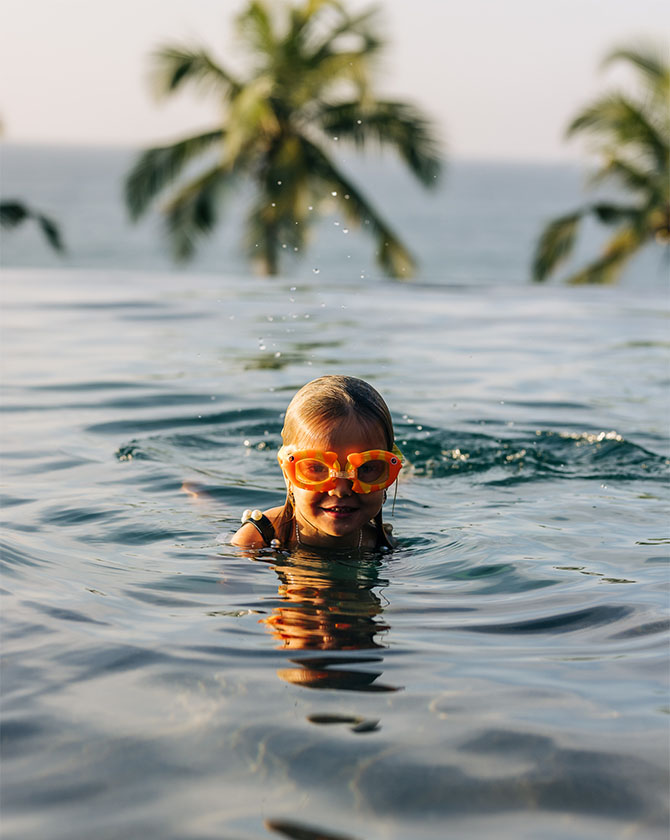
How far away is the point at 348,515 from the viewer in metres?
4.56

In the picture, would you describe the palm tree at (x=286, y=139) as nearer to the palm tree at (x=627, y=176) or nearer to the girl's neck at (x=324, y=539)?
the palm tree at (x=627, y=176)

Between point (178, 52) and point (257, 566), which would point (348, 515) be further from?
point (178, 52)

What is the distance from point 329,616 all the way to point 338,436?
89 cm

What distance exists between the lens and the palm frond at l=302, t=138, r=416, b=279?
77.7ft

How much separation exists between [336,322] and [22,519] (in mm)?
7358

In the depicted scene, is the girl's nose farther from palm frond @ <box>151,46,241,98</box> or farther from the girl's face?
palm frond @ <box>151,46,241,98</box>

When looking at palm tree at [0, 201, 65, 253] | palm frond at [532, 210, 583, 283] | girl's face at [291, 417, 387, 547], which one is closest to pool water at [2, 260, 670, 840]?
girl's face at [291, 417, 387, 547]

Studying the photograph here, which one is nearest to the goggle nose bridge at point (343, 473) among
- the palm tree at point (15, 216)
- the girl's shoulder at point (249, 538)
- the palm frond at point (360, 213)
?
the girl's shoulder at point (249, 538)

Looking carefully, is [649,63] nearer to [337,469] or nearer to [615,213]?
[615,213]

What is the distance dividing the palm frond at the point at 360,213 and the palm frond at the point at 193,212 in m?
2.01

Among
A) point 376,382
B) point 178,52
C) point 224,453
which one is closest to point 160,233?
point 178,52

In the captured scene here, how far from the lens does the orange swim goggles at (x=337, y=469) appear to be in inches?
174

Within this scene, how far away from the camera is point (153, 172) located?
23.5 m

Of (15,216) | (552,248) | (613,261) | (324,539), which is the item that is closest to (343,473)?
(324,539)
